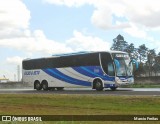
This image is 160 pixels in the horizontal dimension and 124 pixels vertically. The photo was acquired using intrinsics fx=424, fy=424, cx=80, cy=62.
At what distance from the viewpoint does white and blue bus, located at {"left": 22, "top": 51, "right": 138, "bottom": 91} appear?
3416cm

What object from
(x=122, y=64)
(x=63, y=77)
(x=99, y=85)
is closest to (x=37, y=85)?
(x=63, y=77)

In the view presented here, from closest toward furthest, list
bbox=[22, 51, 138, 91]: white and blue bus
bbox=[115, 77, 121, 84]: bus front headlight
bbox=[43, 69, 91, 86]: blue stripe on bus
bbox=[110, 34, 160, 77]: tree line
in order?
bbox=[115, 77, 121, 84]: bus front headlight < bbox=[22, 51, 138, 91]: white and blue bus < bbox=[43, 69, 91, 86]: blue stripe on bus < bbox=[110, 34, 160, 77]: tree line

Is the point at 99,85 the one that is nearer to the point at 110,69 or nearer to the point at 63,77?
the point at 110,69

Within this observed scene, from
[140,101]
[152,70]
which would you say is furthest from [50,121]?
[152,70]

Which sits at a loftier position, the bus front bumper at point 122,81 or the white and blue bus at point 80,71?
the white and blue bus at point 80,71

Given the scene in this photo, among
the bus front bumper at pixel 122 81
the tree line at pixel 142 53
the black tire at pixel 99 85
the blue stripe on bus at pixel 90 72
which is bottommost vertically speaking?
the black tire at pixel 99 85

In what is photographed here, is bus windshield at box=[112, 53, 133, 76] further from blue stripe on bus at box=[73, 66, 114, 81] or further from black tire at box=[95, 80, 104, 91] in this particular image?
black tire at box=[95, 80, 104, 91]

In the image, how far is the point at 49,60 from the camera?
132 ft

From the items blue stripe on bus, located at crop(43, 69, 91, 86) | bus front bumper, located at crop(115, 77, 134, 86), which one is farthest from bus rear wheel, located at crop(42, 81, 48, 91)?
bus front bumper, located at crop(115, 77, 134, 86)

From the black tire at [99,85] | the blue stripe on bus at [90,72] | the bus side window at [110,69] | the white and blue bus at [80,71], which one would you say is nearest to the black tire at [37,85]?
the white and blue bus at [80,71]

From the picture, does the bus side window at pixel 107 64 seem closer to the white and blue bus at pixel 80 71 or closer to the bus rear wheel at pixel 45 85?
the white and blue bus at pixel 80 71

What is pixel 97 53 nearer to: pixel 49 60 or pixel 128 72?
pixel 128 72

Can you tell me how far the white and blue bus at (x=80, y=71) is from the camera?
112ft

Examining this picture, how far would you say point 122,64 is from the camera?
34.6 metres
